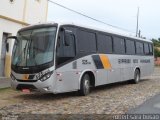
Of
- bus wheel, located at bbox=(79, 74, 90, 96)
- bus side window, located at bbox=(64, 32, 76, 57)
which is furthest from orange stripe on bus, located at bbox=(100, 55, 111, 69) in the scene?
bus side window, located at bbox=(64, 32, 76, 57)

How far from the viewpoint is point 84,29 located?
52.0 ft

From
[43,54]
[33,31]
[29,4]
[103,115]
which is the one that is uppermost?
[29,4]

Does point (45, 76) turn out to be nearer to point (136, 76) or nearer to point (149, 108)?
point (149, 108)

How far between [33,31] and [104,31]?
4.84m

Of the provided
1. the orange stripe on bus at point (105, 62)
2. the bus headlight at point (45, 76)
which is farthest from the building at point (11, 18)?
the bus headlight at point (45, 76)

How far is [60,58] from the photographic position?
13.7 m

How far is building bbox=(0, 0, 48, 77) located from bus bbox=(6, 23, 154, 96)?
6.83m

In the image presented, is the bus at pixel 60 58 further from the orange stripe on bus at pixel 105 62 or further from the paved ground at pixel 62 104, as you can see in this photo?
the paved ground at pixel 62 104

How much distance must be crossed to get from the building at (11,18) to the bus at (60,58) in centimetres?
683

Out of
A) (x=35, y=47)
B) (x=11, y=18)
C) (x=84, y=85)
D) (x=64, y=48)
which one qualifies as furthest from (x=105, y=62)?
(x=11, y=18)

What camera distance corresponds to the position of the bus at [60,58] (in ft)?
43.8

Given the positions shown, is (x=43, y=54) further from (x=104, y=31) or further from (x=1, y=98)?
(x=104, y=31)

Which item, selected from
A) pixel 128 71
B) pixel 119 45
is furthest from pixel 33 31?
pixel 128 71

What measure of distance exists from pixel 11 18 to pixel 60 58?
9.55 meters
